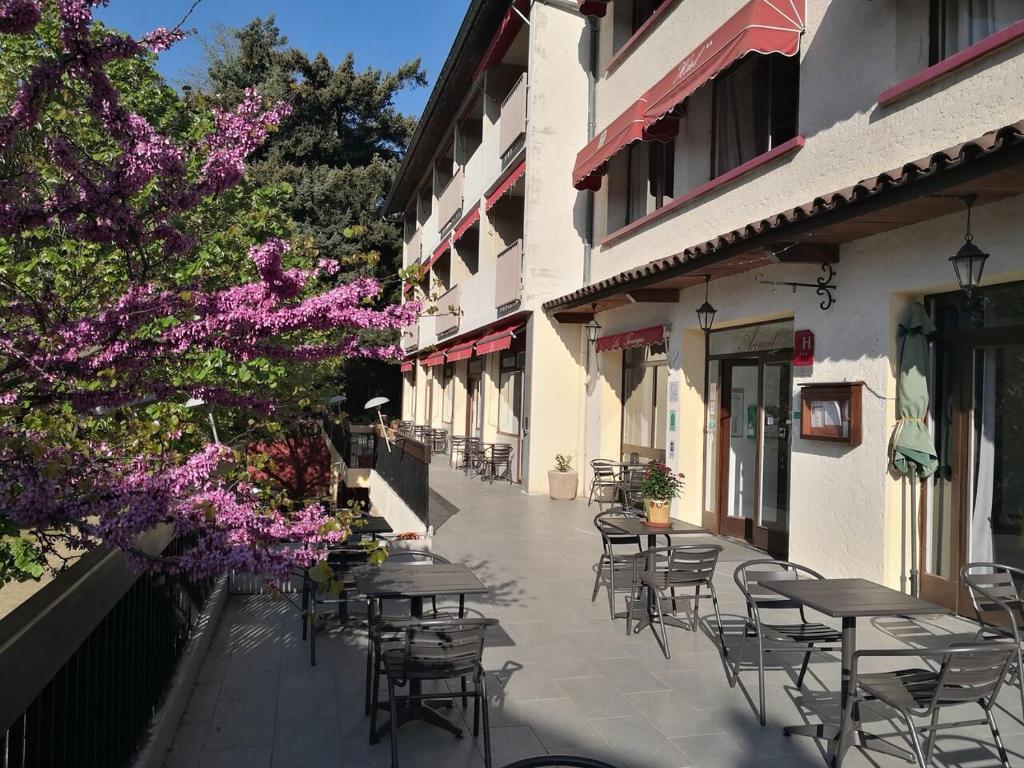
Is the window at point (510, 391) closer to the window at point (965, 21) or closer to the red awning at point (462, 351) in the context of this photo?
the red awning at point (462, 351)

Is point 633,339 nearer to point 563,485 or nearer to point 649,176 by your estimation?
point 649,176

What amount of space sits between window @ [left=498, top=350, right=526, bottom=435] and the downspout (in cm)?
399

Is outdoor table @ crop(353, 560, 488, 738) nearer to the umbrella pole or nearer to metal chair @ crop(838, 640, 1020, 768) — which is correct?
metal chair @ crop(838, 640, 1020, 768)

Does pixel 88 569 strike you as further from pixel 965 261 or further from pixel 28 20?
pixel 965 261

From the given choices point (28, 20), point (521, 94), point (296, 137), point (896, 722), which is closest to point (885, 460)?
point (896, 722)

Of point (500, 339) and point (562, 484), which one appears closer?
point (562, 484)

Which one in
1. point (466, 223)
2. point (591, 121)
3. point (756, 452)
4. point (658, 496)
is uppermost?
point (591, 121)

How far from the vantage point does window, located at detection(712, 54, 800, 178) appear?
8594 millimetres

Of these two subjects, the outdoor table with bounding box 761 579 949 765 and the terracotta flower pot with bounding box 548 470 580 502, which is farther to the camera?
the terracotta flower pot with bounding box 548 470 580 502

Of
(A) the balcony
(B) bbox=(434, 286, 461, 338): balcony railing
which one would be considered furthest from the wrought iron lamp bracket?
(A) the balcony

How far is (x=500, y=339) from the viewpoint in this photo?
15.3 m

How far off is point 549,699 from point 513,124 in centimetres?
1264

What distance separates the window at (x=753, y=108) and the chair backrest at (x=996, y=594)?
508 centimetres

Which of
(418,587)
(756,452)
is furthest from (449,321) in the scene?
(418,587)
